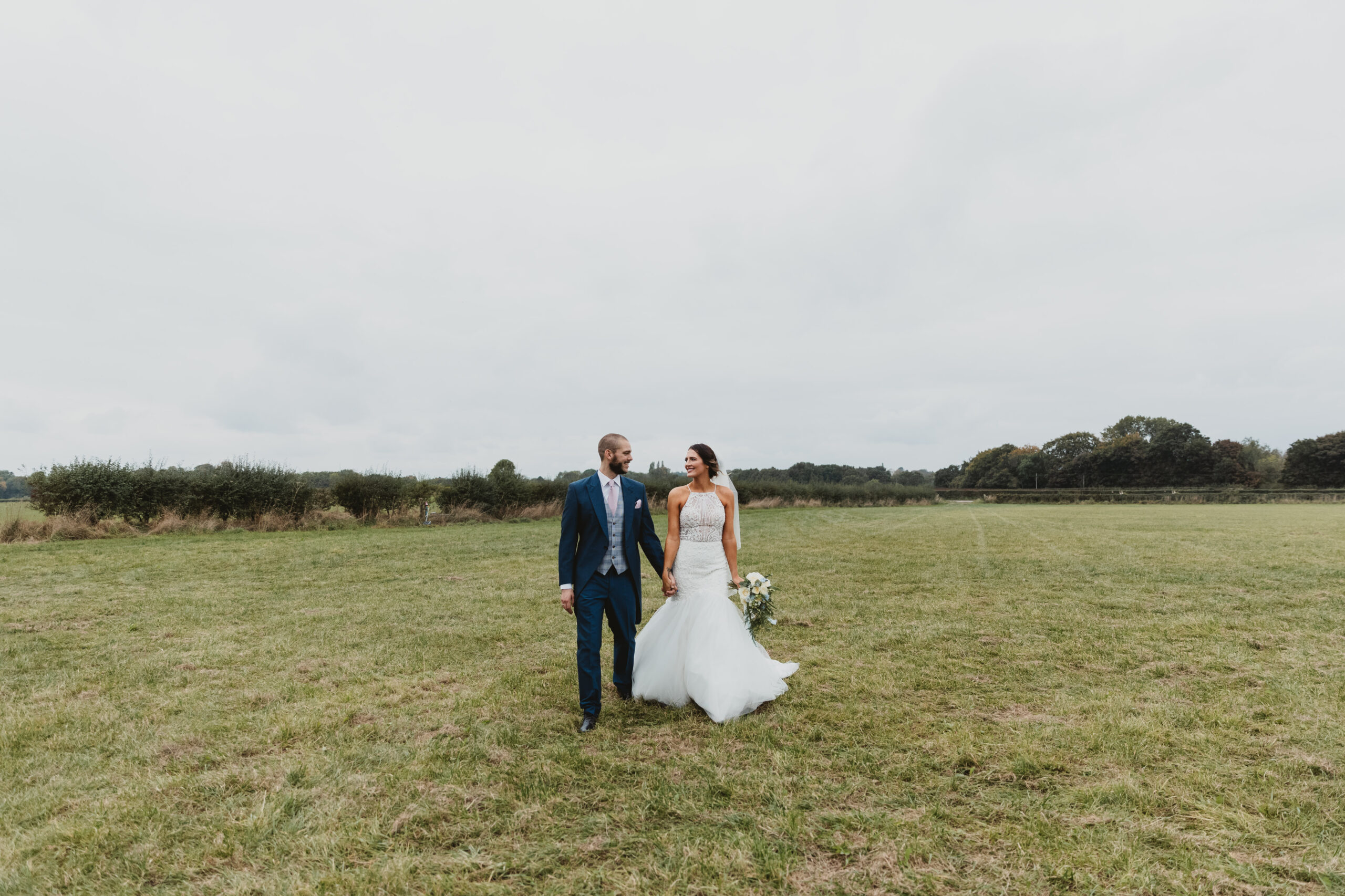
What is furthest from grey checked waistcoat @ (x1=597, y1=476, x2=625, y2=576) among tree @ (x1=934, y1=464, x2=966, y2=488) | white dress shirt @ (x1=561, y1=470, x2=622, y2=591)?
tree @ (x1=934, y1=464, x2=966, y2=488)

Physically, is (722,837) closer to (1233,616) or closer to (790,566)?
(1233,616)

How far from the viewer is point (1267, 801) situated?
3590 millimetres

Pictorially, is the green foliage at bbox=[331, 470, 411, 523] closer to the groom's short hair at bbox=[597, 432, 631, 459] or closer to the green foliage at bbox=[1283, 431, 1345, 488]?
the groom's short hair at bbox=[597, 432, 631, 459]

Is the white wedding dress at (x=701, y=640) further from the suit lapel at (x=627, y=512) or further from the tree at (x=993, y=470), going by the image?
the tree at (x=993, y=470)

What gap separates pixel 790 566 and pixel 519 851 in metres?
11.4

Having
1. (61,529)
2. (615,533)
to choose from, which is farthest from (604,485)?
(61,529)

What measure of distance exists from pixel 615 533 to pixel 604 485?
15.2 inches

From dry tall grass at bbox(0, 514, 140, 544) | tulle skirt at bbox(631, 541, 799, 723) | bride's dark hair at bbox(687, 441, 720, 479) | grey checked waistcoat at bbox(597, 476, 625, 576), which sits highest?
bride's dark hair at bbox(687, 441, 720, 479)

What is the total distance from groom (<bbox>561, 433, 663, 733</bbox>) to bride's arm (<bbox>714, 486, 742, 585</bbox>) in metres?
0.77

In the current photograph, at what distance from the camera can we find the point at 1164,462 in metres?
92.9

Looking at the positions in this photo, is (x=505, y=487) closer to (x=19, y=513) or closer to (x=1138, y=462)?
(x=19, y=513)

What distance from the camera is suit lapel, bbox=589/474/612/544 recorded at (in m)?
4.88

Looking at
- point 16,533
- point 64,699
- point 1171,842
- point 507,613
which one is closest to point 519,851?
point 1171,842

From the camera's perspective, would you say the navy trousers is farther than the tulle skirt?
No
